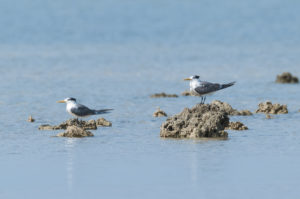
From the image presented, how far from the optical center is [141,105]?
19.1 meters

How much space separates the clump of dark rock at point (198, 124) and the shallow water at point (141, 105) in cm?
30

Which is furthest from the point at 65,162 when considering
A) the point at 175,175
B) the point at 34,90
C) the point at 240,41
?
the point at 240,41

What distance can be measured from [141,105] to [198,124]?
5.36 meters

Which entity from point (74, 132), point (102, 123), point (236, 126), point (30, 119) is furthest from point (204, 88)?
point (30, 119)

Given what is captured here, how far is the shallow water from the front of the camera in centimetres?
1058

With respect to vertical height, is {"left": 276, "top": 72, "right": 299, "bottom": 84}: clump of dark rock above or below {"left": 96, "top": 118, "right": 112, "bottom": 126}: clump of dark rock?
above

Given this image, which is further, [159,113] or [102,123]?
[159,113]

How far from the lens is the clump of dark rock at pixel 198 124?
13766mm

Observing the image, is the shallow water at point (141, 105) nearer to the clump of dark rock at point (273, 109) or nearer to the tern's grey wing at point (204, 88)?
the clump of dark rock at point (273, 109)

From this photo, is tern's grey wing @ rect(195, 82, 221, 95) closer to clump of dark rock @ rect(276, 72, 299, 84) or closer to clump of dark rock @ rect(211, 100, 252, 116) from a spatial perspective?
clump of dark rock @ rect(211, 100, 252, 116)

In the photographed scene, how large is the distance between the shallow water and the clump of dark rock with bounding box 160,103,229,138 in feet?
0.99

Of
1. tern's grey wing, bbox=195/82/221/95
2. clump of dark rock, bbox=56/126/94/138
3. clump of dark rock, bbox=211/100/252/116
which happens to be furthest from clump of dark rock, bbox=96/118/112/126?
clump of dark rock, bbox=211/100/252/116

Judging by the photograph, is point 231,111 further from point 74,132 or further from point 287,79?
point 287,79

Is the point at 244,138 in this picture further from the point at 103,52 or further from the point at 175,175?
the point at 103,52
